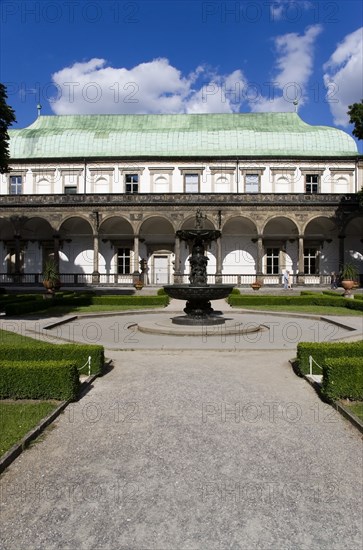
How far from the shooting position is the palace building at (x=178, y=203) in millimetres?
34531

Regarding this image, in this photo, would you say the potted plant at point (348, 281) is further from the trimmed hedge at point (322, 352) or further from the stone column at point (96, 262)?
the stone column at point (96, 262)

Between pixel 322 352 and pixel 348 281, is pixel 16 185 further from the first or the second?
pixel 322 352

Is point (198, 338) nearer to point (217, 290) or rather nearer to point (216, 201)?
point (217, 290)

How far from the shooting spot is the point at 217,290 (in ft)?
49.4

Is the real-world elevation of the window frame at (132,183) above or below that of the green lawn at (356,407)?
above

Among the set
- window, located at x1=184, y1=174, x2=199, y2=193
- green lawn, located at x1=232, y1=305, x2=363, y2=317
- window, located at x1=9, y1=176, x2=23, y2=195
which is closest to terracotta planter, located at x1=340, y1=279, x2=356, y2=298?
green lawn, located at x1=232, y1=305, x2=363, y2=317

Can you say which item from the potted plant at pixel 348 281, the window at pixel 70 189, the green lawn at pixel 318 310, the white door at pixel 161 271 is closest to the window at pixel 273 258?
the white door at pixel 161 271

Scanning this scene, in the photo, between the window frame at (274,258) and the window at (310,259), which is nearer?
the window at (310,259)

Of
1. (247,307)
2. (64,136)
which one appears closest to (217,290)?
(247,307)

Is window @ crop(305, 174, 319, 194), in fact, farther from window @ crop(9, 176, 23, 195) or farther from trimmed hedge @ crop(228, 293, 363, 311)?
window @ crop(9, 176, 23, 195)

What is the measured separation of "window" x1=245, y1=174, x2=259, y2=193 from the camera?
37844 millimetres

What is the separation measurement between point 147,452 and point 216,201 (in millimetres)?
30992

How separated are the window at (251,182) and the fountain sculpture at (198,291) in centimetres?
2238

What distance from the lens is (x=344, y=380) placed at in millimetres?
6895
